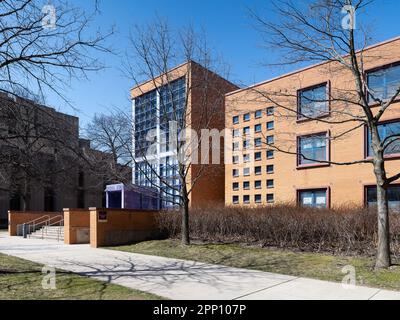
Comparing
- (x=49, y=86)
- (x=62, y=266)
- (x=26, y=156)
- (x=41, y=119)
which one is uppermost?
(x=49, y=86)

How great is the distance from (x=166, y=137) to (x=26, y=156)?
6.88 metres

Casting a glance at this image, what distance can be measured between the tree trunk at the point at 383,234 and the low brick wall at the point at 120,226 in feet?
36.9

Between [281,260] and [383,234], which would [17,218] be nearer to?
[281,260]

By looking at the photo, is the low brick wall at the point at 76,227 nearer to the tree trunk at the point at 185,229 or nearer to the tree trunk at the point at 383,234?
the tree trunk at the point at 185,229

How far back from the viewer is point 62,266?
1137 centimetres

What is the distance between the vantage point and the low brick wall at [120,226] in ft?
56.3

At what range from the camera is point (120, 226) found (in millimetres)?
18016

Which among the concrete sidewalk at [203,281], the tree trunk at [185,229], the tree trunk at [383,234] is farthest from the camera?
the tree trunk at [185,229]

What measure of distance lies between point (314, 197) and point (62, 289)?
2642 cm

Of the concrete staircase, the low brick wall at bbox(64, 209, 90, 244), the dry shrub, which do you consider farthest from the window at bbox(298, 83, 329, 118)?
the concrete staircase

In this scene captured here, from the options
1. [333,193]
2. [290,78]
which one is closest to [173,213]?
[333,193]

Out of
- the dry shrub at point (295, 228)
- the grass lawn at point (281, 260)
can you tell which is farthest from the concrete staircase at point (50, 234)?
the grass lawn at point (281, 260)

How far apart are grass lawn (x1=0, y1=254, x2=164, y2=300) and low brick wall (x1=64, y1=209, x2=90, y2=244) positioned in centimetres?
984
